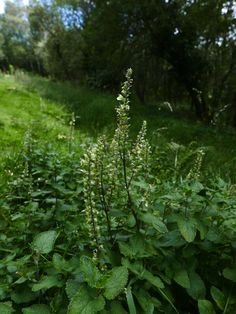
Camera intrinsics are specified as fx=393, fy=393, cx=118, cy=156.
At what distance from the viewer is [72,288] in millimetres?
1896

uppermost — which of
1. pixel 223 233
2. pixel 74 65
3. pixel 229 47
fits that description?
pixel 229 47

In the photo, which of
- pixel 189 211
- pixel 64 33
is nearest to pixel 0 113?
pixel 189 211

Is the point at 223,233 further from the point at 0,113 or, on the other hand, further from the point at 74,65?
the point at 74,65

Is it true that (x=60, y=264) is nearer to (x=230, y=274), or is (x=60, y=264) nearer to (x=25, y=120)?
(x=230, y=274)

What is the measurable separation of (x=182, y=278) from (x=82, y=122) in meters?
9.44

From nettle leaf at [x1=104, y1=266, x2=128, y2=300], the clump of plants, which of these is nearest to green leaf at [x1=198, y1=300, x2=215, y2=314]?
the clump of plants

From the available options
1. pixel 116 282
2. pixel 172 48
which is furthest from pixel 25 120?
pixel 172 48

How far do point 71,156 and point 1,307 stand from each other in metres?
2.78

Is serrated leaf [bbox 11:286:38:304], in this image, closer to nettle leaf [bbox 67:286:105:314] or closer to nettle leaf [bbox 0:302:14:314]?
nettle leaf [bbox 0:302:14:314]

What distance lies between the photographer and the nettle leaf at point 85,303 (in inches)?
66.0

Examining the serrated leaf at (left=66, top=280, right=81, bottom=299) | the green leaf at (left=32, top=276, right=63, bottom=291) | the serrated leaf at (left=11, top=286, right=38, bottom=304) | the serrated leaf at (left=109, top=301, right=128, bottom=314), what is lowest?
the serrated leaf at (left=11, top=286, right=38, bottom=304)

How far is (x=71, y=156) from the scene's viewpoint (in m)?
4.61

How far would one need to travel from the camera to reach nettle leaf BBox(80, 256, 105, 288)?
5.73 ft

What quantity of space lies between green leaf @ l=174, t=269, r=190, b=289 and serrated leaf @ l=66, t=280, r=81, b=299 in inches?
25.7
